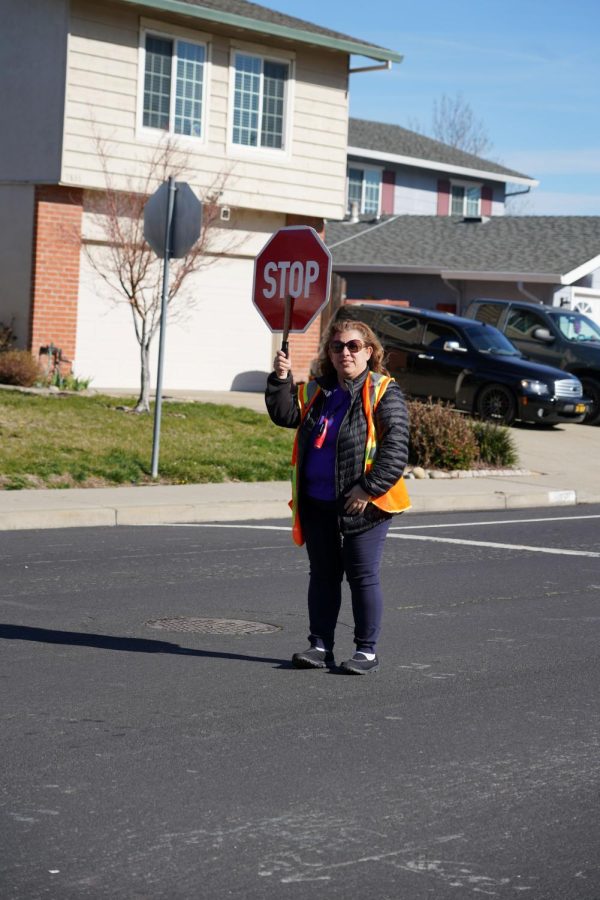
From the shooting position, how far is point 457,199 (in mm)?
47094

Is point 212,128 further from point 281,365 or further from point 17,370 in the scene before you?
point 281,365

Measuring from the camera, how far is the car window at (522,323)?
26.9m

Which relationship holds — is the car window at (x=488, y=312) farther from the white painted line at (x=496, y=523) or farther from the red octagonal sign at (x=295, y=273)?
the white painted line at (x=496, y=523)

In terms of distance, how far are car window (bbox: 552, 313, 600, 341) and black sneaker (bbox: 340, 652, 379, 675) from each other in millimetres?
19925

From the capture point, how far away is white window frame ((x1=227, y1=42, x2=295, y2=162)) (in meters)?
25.0

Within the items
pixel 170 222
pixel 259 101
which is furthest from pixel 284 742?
pixel 259 101

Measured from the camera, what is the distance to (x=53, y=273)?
23.2 m

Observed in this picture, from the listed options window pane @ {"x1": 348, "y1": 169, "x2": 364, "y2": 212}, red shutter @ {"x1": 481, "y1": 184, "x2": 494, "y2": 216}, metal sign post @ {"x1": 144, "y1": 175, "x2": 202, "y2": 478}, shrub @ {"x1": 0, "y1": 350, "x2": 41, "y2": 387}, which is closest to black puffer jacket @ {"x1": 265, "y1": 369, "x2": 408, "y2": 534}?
metal sign post @ {"x1": 144, "y1": 175, "x2": 202, "y2": 478}

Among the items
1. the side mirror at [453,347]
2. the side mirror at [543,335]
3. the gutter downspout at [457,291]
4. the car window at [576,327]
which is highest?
the gutter downspout at [457,291]

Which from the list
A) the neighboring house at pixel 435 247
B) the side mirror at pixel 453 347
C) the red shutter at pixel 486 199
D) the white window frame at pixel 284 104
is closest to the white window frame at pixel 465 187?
the red shutter at pixel 486 199

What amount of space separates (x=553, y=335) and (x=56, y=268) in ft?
30.8

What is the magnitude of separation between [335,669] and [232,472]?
884 cm

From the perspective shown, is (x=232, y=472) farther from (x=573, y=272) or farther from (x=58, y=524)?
(x=573, y=272)

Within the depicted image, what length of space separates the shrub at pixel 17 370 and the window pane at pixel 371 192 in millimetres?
24054
